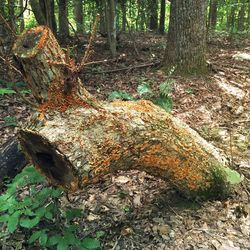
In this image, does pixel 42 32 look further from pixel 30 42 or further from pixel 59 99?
pixel 59 99

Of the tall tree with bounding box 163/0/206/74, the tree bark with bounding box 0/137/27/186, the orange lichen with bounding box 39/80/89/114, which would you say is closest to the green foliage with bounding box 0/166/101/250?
the orange lichen with bounding box 39/80/89/114

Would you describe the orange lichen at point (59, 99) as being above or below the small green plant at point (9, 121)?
above

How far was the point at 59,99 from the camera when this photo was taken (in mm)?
2555

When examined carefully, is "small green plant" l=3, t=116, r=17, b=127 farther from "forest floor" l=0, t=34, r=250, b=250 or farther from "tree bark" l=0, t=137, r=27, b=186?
"tree bark" l=0, t=137, r=27, b=186

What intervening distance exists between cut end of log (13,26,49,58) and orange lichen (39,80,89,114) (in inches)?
10.3

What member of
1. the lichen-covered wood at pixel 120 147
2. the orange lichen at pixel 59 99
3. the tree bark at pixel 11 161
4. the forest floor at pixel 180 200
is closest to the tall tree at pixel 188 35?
the forest floor at pixel 180 200

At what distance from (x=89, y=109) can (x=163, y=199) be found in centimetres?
131

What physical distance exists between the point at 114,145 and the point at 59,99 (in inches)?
20.3

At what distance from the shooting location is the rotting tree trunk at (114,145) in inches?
95.0

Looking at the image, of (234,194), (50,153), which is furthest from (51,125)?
(234,194)

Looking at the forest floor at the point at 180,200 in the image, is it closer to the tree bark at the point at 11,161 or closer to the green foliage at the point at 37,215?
the green foliage at the point at 37,215

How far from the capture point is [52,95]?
2.53 metres

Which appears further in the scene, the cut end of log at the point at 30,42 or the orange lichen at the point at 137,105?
the orange lichen at the point at 137,105

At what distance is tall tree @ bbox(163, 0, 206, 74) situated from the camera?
6.39 m
